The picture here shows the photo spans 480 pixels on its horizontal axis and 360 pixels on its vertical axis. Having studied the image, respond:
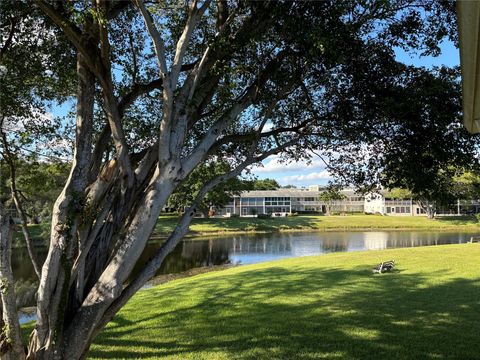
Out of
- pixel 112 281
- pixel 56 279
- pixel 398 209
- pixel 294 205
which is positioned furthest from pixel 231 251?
pixel 398 209

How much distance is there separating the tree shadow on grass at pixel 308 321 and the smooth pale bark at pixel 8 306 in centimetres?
262

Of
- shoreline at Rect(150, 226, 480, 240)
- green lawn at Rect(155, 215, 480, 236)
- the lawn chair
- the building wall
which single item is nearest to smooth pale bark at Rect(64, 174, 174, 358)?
the lawn chair

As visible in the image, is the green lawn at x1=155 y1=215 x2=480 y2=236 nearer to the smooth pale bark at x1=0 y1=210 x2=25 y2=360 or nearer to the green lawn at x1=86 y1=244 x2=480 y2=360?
the green lawn at x1=86 y1=244 x2=480 y2=360

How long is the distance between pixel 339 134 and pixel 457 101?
1.94 metres

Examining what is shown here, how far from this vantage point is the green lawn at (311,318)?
22.9 ft

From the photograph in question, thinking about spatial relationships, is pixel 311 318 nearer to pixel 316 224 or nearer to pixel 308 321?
pixel 308 321

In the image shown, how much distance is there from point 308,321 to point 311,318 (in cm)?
27

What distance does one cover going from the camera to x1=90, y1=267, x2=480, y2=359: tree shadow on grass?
22.9 feet

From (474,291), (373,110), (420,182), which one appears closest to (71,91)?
(373,110)

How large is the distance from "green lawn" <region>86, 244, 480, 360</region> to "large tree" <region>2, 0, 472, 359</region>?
8.19 feet

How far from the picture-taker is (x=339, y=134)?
723 cm

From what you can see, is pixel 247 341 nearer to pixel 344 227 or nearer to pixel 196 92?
pixel 196 92

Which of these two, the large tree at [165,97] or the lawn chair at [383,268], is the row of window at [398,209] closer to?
the lawn chair at [383,268]

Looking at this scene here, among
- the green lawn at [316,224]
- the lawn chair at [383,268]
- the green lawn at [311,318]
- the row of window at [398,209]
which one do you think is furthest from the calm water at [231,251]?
the row of window at [398,209]
